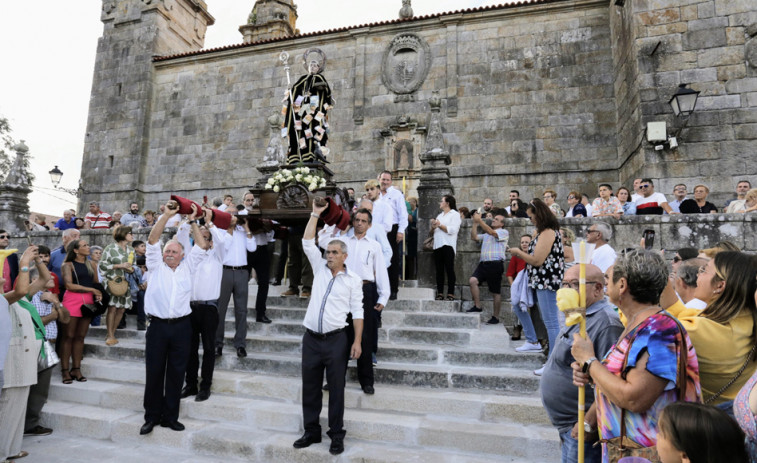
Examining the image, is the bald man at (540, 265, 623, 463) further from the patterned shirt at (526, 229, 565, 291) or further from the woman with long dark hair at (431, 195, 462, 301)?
the woman with long dark hair at (431, 195, 462, 301)

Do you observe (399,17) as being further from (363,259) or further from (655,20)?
(363,259)

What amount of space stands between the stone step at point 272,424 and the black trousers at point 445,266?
2790mm

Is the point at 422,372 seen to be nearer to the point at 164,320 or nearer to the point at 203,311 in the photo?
the point at 203,311

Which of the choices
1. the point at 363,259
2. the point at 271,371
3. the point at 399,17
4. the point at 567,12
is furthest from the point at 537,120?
the point at 271,371

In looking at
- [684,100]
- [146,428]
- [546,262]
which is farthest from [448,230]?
[684,100]

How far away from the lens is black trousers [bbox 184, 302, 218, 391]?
16.1ft

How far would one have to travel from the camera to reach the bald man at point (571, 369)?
2.59 meters

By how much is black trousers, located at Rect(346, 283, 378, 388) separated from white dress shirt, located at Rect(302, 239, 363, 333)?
308 mm

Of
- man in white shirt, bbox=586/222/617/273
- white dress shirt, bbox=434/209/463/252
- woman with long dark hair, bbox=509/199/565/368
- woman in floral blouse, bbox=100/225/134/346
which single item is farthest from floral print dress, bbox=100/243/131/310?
man in white shirt, bbox=586/222/617/273

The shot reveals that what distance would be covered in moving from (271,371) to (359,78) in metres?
11.3

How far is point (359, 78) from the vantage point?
47.5 ft

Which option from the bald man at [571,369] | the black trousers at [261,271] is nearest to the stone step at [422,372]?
the black trousers at [261,271]

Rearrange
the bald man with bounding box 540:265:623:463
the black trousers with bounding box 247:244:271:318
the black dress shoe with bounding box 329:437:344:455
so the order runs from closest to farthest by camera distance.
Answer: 1. the bald man with bounding box 540:265:623:463
2. the black dress shoe with bounding box 329:437:344:455
3. the black trousers with bounding box 247:244:271:318

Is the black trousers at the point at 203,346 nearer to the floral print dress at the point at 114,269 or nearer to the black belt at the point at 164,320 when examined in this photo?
the black belt at the point at 164,320
